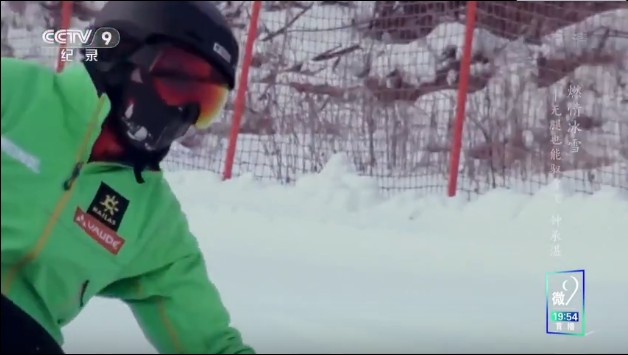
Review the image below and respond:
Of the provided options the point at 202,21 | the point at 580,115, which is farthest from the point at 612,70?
the point at 202,21

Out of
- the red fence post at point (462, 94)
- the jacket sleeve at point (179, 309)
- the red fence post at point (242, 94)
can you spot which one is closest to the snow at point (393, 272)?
the jacket sleeve at point (179, 309)

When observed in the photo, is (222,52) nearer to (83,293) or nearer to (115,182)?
(115,182)

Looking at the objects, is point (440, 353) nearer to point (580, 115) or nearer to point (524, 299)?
point (524, 299)

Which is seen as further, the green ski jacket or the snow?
the snow

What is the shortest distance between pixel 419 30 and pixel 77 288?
4.27ft

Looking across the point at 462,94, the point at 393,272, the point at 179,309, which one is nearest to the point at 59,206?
the point at 179,309

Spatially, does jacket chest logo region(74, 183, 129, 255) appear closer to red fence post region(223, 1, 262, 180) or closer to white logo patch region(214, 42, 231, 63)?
white logo patch region(214, 42, 231, 63)

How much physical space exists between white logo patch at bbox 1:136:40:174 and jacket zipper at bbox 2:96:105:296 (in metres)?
0.03

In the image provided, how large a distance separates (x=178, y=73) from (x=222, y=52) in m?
0.04

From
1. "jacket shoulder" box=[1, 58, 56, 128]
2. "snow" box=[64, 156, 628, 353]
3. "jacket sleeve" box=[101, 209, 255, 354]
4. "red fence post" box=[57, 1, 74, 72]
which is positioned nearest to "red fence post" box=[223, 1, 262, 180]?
"snow" box=[64, 156, 628, 353]

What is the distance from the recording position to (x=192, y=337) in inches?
31.5

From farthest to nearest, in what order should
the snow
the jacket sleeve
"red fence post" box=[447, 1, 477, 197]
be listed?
"red fence post" box=[447, 1, 477, 197], the snow, the jacket sleeve

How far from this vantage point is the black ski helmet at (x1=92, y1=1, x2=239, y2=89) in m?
0.75

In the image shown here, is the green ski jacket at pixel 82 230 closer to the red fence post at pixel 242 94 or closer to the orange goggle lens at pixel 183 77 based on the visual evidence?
the orange goggle lens at pixel 183 77
